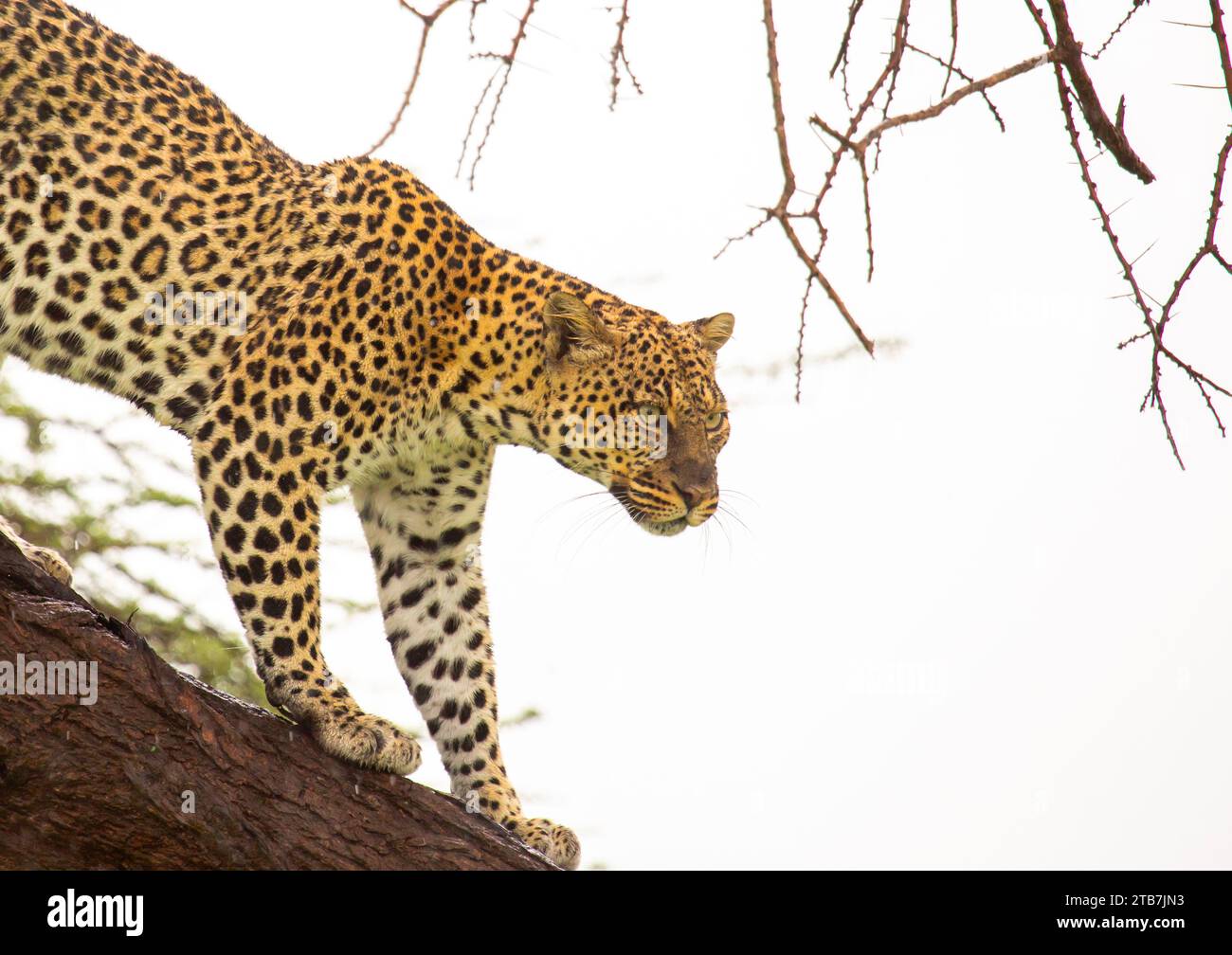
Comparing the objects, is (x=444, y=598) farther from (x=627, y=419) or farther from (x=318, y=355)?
(x=318, y=355)

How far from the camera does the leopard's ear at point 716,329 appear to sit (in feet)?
22.5

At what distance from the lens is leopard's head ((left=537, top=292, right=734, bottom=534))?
621 centimetres

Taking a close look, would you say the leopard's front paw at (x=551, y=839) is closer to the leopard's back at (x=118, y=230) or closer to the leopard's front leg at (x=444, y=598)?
the leopard's front leg at (x=444, y=598)

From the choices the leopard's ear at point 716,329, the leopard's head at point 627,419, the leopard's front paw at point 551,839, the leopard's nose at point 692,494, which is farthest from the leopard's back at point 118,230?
the leopard's front paw at point 551,839

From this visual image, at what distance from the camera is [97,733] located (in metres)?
4.34

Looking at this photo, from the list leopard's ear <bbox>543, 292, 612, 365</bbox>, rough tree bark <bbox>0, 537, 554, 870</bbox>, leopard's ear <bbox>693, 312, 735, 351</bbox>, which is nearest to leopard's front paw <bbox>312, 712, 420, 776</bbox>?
rough tree bark <bbox>0, 537, 554, 870</bbox>

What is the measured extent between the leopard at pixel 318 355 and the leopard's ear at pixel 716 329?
0.23 m

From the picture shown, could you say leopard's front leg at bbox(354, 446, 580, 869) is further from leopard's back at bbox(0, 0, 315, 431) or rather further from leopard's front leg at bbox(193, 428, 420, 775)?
leopard's back at bbox(0, 0, 315, 431)

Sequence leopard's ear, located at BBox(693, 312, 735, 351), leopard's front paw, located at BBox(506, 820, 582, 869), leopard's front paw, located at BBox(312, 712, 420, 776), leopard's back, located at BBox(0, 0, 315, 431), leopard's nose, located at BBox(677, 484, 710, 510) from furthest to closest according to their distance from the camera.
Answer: leopard's ear, located at BBox(693, 312, 735, 351), leopard's nose, located at BBox(677, 484, 710, 510), leopard's front paw, located at BBox(506, 820, 582, 869), leopard's back, located at BBox(0, 0, 315, 431), leopard's front paw, located at BBox(312, 712, 420, 776)

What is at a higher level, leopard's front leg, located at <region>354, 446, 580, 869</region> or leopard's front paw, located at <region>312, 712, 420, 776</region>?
leopard's front leg, located at <region>354, 446, 580, 869</region>

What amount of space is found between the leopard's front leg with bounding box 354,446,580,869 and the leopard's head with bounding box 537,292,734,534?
43 centimetres

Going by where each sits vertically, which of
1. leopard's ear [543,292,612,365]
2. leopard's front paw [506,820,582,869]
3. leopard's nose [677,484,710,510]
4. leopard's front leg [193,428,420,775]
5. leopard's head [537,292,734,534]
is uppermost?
leopard's ear [543,292,612,365]
